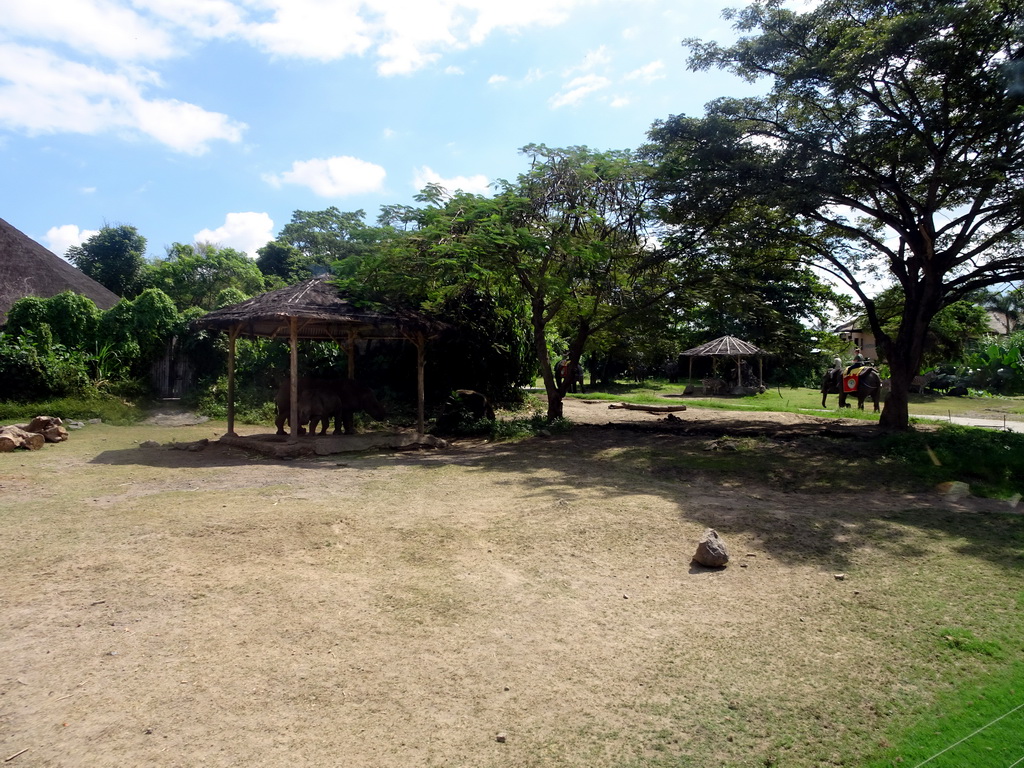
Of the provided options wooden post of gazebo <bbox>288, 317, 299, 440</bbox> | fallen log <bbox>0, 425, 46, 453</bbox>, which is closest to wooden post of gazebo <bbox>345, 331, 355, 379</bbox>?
wooden post of gazebo <bbox>288, 317, 299, 440</bbox>

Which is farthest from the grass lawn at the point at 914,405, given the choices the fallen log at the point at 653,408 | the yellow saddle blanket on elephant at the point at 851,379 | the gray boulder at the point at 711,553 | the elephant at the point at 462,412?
the gray boulder at the point at 711,553

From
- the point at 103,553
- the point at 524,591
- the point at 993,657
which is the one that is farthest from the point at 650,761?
the point at 103,553

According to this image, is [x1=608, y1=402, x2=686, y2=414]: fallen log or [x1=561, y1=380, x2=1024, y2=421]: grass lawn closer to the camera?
[x1=561, y1=380, x2=1024, y2=421]: grass lawn

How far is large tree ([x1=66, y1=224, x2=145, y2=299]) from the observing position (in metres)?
29.7

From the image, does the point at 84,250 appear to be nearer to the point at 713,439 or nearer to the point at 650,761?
the point at 713,439

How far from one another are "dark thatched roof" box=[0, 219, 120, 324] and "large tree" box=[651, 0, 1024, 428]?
65.9ft

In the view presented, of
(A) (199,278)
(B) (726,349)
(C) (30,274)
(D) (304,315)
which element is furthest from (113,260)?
(B) (726,349)

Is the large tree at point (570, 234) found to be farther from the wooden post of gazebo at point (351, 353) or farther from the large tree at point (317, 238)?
the large tree at point (317, 238)

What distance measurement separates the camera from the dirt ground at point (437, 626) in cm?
324

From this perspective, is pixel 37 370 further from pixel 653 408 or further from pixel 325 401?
pixel 653 408

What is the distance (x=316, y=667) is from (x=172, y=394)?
715 inches

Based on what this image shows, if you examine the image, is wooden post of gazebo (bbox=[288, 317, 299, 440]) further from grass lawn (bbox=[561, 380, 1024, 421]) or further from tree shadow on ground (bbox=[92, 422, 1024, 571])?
grass lawn (bbox=[561, 380, 1024, 421])

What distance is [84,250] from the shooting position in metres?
29.9

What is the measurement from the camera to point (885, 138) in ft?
38.9
